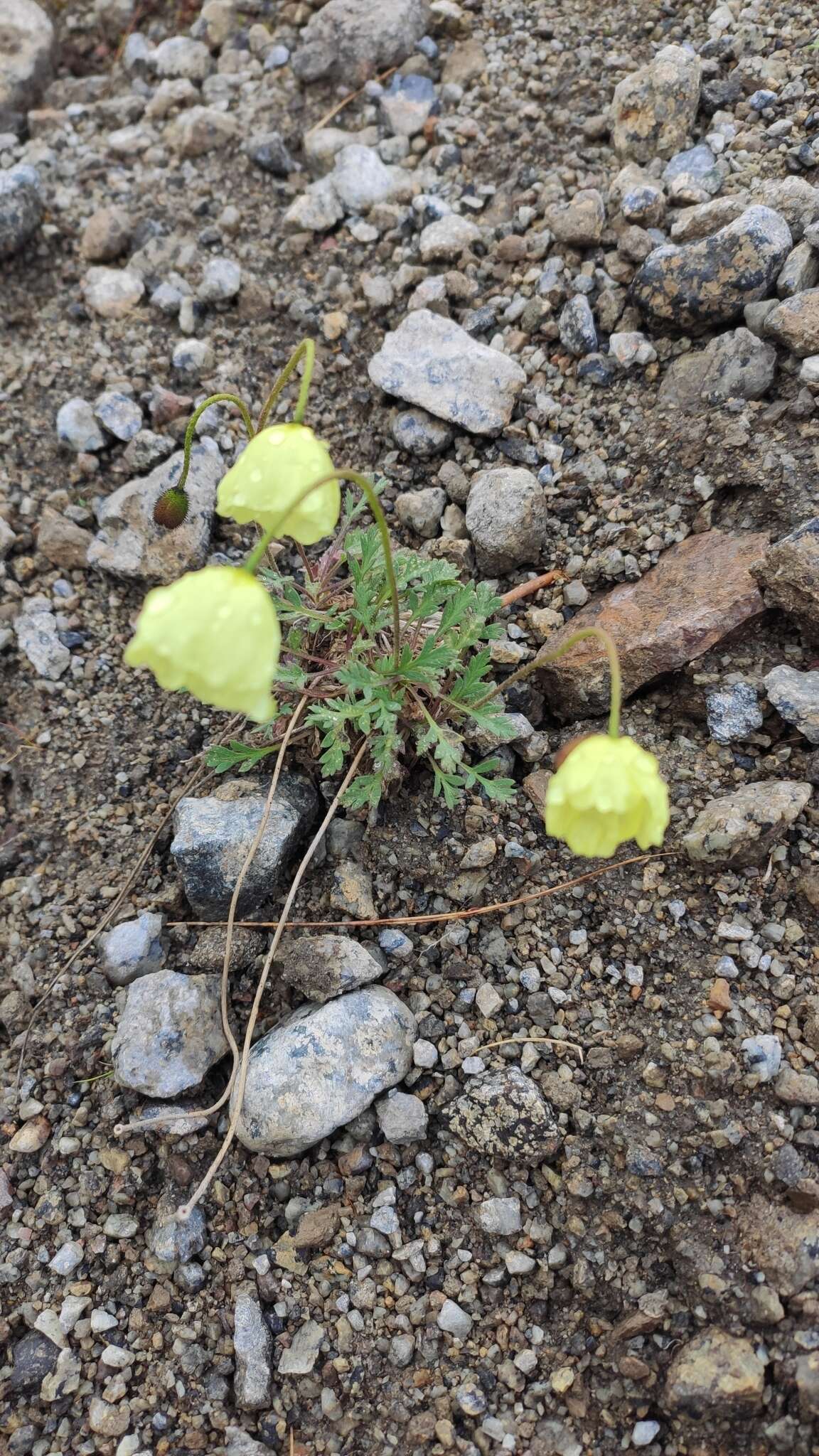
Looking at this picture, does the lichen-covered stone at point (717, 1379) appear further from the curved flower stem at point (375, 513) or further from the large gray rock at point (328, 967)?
the curved flower stem at point (375, 513)

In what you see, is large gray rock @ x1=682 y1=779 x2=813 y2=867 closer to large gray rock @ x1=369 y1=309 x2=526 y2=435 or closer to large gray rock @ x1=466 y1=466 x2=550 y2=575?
large gray rock @ x1=466 y1=466 x2=550 y2=575

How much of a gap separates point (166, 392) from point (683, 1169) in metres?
3.10

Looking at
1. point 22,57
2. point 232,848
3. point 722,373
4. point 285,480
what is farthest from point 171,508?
point 22,57

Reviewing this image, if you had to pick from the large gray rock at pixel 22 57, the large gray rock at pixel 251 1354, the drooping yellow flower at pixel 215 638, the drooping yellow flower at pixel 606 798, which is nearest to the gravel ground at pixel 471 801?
the large gray rock at pixel 251 1354

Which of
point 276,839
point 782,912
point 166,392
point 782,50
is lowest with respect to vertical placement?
point 782,912

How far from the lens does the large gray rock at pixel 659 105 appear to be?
3.57 metres

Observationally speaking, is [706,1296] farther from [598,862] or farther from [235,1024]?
[235,1024]

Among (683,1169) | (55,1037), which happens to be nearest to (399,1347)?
(683,1169)

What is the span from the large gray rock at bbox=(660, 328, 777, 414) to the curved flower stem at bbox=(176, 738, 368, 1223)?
153 cm

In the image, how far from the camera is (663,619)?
2822 millimetres

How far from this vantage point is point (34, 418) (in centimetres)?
379

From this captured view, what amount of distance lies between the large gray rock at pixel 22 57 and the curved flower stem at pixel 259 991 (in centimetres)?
385

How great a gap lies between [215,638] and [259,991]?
1.16 metres

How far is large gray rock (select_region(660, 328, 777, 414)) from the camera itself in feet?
9.89
